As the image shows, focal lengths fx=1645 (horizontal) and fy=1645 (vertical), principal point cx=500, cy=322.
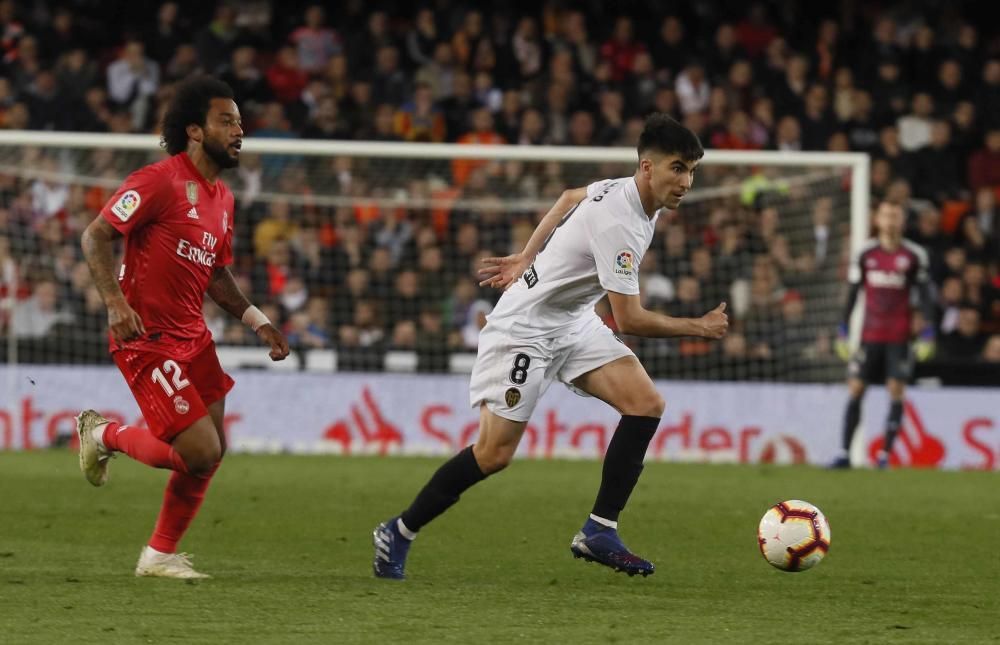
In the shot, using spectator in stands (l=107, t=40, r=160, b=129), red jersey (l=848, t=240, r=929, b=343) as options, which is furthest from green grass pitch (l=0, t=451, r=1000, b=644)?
spectator in stands (l=107, t=40, r=160, b=129)

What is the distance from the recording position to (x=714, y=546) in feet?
27.4

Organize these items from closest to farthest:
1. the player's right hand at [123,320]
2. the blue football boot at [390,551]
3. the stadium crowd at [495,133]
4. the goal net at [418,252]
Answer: the player's right hand at [123,320], the blue football boot at [390,551], the goal net at [418,252], the stadium crowd at [495,133]

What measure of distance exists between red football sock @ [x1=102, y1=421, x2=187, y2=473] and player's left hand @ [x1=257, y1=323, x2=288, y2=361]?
2.13ft

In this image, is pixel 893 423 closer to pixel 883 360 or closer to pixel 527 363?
pixel 883 360

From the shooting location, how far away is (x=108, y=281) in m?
6.43

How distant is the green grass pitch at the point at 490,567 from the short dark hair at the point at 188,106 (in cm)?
183

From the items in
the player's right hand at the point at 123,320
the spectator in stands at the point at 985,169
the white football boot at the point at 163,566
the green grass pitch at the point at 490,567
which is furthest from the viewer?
the spectator in stands at the point at 985,169

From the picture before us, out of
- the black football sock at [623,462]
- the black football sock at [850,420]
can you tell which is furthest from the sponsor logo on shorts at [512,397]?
the black football sock at [850,420]

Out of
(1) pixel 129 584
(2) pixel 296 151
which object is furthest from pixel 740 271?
(1) pixel 129 584

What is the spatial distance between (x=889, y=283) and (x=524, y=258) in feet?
25.9

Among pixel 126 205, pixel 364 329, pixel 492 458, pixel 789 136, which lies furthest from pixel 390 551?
pixel 789 136

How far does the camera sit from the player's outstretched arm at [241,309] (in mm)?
7102

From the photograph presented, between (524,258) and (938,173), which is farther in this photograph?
(938,173)

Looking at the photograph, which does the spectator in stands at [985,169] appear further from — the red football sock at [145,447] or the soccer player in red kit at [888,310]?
the red football sock at [145,447]
